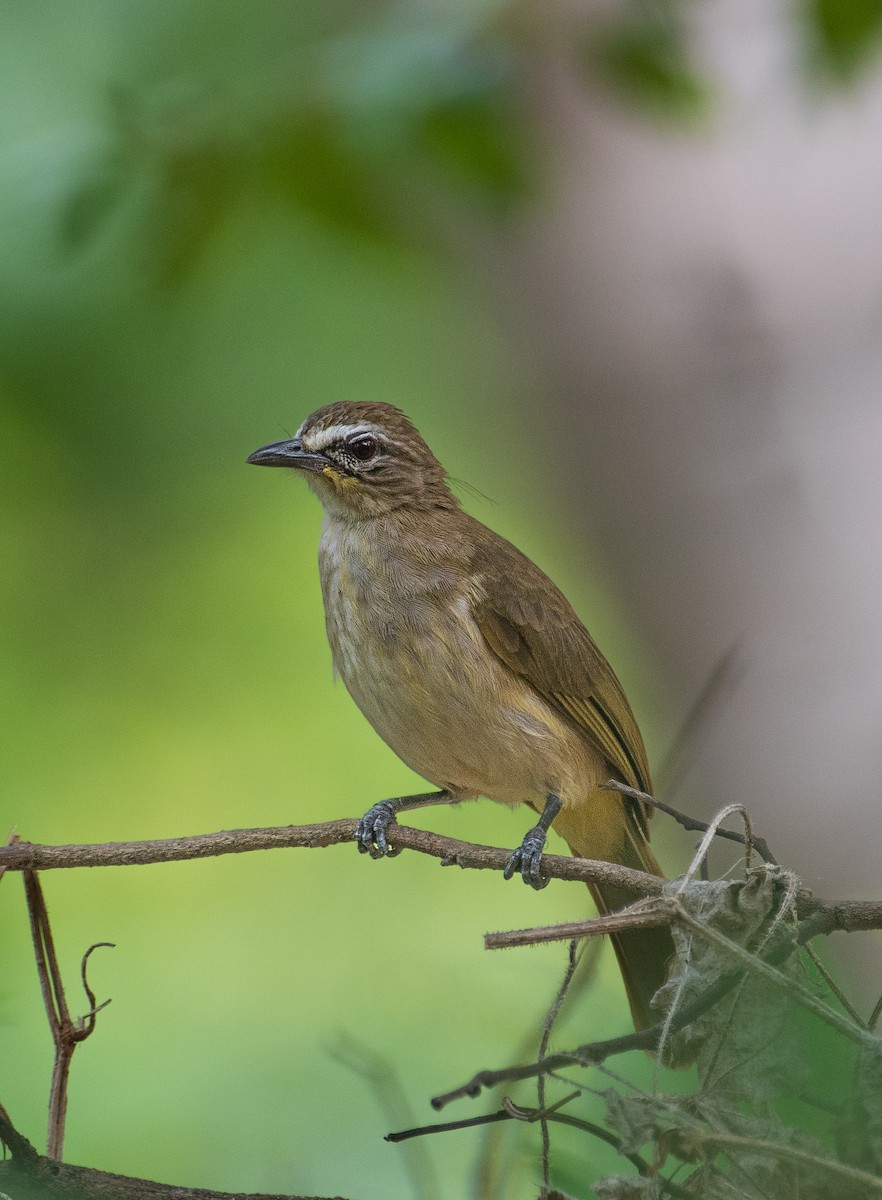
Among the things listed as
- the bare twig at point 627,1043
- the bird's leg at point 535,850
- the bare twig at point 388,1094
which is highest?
the bare twig at point 627,1043

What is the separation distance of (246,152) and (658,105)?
1.31 m

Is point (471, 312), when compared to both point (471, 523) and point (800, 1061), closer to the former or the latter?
point (471, 523)

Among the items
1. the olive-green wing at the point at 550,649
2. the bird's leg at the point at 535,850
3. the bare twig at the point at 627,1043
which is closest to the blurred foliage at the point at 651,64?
the olive-green wing at the point at 550,649

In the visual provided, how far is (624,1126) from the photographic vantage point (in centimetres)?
196

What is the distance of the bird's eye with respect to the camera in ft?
14.9

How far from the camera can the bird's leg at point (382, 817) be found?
3609 mm

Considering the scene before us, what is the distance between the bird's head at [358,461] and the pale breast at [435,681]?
0.89 feet

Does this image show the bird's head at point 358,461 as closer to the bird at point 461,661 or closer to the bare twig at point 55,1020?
the bird at point 461,661

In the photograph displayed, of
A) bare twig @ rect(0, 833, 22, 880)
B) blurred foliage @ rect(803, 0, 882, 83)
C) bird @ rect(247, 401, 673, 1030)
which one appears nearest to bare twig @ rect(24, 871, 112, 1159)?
bare twig @ rect(0, 833, 22, 880)

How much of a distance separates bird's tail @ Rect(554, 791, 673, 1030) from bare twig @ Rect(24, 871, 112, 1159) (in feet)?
6.94

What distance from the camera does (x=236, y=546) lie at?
7.25m

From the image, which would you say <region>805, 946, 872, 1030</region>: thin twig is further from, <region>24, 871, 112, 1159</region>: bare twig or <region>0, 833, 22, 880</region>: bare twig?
<region>0, 833, 22, 880</region>: bare twig

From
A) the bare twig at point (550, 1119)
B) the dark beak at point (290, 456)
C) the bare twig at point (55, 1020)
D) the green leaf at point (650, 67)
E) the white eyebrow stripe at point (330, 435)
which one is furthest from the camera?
the white eyebrow stripe at point (330, 435)

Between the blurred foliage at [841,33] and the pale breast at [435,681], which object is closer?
the blurred foliage at [841,33]
